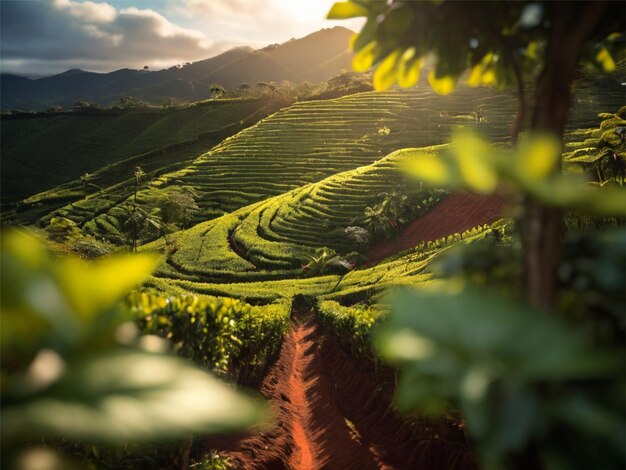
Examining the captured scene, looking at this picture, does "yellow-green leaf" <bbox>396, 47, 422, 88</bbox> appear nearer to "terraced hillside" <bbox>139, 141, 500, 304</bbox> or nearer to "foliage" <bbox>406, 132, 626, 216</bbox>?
"foliage" <bbox>406, 132, 626, 216</bbox>

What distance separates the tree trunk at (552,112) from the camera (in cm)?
137

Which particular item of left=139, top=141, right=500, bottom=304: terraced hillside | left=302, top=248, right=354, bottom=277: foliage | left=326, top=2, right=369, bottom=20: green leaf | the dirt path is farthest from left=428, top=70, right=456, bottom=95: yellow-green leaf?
left=302, top=248, right=354, bottom=277: foliage

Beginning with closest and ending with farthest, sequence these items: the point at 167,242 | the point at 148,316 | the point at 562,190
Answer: the point at 562,190 < the point at 148,316 < the point at 167,242

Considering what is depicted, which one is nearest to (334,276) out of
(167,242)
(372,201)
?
(372,201)

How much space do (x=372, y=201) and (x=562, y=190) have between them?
34.7 m

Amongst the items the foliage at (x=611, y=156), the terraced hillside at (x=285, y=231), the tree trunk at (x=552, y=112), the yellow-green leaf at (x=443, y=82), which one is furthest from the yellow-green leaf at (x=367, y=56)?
the terraced hillside at (x=285, y=231)

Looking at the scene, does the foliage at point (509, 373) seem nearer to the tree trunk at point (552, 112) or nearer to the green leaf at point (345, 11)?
the tree trunk at point (552, 112)

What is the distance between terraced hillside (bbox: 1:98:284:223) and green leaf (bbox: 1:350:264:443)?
58.0m

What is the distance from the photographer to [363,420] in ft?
35.3

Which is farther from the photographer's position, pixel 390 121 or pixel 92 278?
pixel 390 121

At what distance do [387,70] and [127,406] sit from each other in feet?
5.37

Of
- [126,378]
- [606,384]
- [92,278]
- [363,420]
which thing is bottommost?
[363,420]

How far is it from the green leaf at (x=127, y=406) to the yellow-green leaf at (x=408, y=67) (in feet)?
A: 5.12

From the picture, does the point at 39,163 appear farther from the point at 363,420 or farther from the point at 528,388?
the point at 528,388
